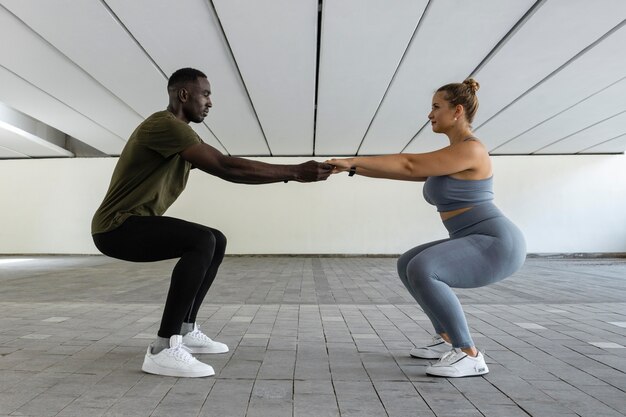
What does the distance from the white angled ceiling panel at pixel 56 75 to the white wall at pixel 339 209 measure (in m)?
5.08

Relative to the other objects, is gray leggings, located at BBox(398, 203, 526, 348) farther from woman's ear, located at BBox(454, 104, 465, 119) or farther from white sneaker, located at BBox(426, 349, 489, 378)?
woman's ear, located at BBox(454, 104, 465, 119)

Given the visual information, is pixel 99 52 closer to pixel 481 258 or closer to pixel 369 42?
pixel 369 42

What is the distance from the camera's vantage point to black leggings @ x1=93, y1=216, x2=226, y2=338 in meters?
2.74

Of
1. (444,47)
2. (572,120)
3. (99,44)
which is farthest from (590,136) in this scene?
(99,44)

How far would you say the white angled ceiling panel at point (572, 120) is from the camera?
11000mm

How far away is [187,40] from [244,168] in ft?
19.9

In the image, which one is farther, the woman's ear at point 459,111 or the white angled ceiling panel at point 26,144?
the white angled ceiling panel at point 26,144

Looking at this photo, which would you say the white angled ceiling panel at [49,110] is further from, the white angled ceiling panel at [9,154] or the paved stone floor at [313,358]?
the paved stone floor at [313,358]

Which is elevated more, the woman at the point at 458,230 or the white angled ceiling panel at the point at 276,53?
the white angled ceiling panel at the point at 276,53

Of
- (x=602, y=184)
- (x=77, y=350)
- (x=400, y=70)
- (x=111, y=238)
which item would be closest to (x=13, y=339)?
(x=77, y=350)

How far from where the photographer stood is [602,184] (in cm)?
1666

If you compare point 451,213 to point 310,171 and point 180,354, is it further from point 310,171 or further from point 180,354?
point 180,354

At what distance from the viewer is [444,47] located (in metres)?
8.33

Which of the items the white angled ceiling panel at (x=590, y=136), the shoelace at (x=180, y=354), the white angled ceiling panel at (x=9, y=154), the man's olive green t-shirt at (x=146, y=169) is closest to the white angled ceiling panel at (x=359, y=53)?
the man's olive green t-shirt at (x=146, y=169)
